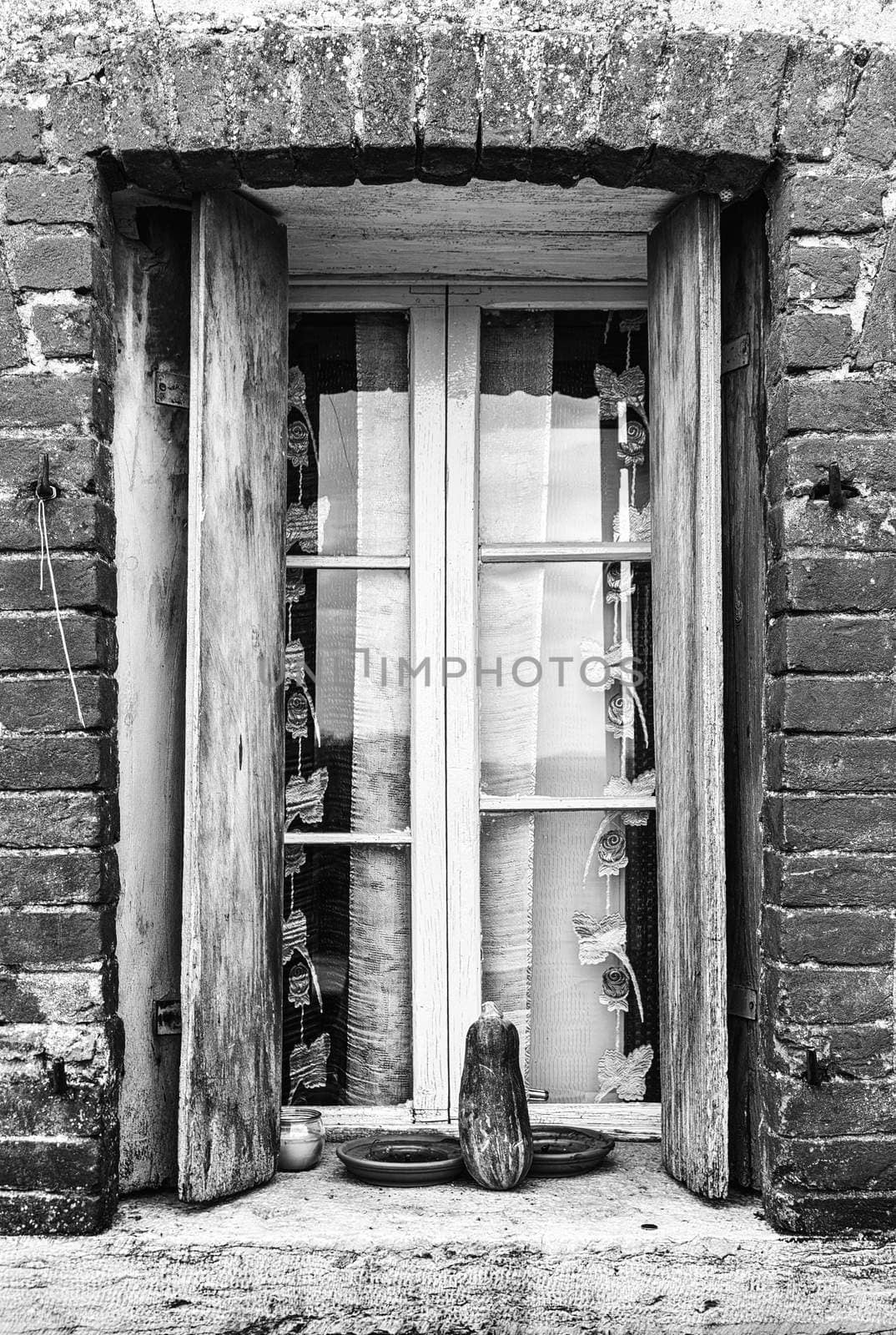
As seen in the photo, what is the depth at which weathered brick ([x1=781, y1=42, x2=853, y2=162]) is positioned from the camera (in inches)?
86.5

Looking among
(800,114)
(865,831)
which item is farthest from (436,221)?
(865,831)

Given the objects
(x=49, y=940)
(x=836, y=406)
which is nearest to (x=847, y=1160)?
(x=836, y=406)

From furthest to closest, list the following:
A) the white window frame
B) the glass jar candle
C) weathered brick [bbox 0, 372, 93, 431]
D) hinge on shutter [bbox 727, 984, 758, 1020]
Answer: the white window frame, the glass jar candle, hinge on shutter [bbox 727, 984, 758, 1020], weathered brick [bbox 0, 372, 93, 431]

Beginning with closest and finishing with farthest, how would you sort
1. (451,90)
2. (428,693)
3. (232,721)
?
Result: (451,90), (232,721), (428,693)

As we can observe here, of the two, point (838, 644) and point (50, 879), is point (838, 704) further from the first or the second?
point (50, 879)

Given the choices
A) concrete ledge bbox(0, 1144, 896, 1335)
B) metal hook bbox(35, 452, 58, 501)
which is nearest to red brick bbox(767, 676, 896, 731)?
concrete ledge bbox(0, 1144, 896, 1335)

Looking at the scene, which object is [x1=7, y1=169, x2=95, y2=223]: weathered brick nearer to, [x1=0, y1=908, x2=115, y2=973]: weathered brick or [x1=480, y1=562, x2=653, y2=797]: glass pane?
[x1=480, y1=562, x2=653, y2=797]: glass pane

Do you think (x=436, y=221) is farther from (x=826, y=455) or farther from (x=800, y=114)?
(x=826, y=455)

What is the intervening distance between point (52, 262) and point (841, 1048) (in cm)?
202

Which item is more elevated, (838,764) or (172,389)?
(172,389)

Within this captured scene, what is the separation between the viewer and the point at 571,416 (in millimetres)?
2762

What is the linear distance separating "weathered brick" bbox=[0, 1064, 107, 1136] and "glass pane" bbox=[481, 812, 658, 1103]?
2.94 ft

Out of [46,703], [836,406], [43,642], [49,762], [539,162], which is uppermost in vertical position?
[539,162]

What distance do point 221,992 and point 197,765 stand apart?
1.40ft
